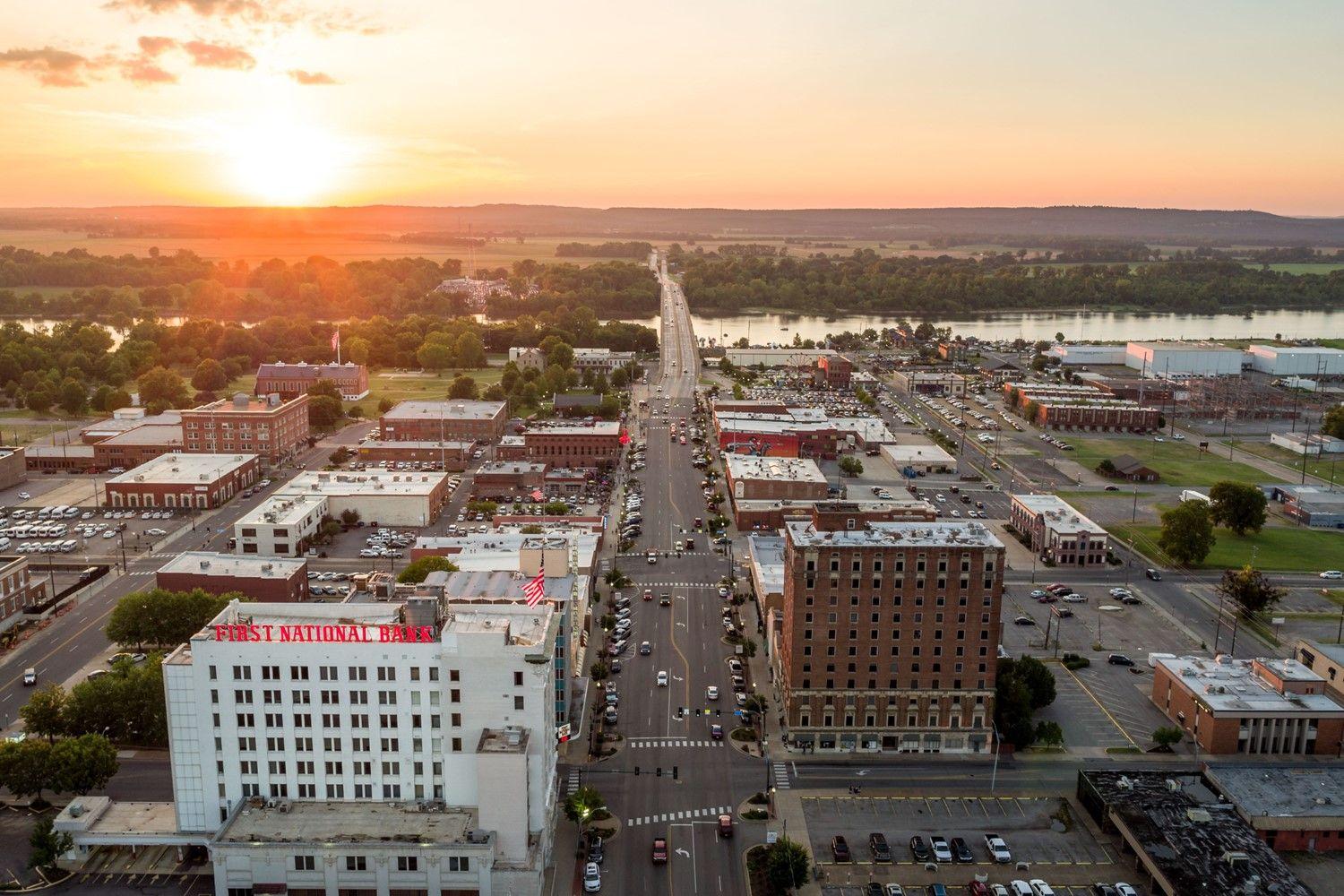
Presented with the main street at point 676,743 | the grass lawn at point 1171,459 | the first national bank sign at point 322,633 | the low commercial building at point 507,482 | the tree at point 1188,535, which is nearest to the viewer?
the first national bank sign at point 322,633

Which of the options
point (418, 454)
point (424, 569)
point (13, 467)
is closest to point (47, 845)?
point (424, 569)

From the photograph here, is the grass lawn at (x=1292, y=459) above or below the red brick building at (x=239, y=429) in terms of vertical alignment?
below

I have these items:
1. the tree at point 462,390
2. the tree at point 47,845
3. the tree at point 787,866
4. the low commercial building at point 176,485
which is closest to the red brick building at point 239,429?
the low commercial building at point 176,485

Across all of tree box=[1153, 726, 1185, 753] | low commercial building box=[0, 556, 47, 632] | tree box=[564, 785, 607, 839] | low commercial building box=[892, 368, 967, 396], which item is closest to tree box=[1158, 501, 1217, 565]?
tree box=[1153, 726, 1185, 753]

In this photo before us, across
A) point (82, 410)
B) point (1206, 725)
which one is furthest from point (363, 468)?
point (1206, 725)

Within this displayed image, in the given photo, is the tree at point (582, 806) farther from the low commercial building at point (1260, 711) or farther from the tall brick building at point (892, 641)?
the low commercial building at point (1260, 711)
